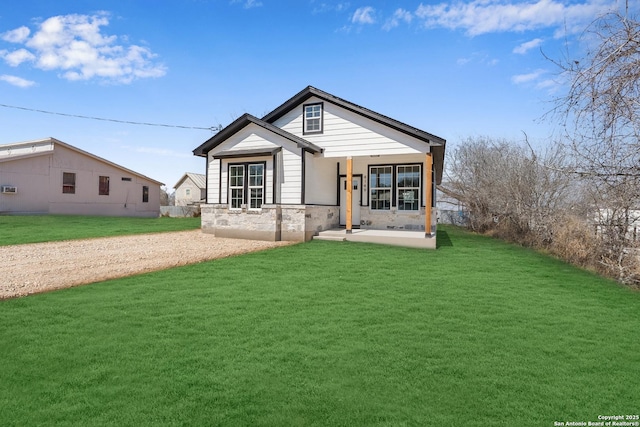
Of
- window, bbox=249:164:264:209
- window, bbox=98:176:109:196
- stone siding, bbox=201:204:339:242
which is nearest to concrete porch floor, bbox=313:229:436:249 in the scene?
stone siding, bbox=201:204:339:242

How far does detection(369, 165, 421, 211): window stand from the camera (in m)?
15.9

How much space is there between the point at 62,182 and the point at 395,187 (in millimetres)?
23847

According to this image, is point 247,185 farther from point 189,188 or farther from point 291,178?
point 189,188

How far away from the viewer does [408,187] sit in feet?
52.4

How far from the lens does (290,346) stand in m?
4.33

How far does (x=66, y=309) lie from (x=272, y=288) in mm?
3371

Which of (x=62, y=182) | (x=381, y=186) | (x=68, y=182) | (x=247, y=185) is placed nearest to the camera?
(x=247, y=185)

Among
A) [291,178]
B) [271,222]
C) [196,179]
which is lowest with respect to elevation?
[271,222]

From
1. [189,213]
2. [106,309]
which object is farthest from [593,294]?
[189,213]

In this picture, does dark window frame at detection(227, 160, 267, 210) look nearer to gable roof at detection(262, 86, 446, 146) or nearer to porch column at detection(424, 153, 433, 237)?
gable roof at detection(262, 86, 446, 146)

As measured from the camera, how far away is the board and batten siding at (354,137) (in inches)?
535

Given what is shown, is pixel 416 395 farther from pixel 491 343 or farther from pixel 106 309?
pixel 106 309

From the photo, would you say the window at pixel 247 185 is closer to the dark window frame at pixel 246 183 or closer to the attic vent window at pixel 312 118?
the dark window frame at pixel 246 183

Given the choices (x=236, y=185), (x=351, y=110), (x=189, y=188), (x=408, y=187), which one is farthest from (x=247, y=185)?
(x=189, y=188)
